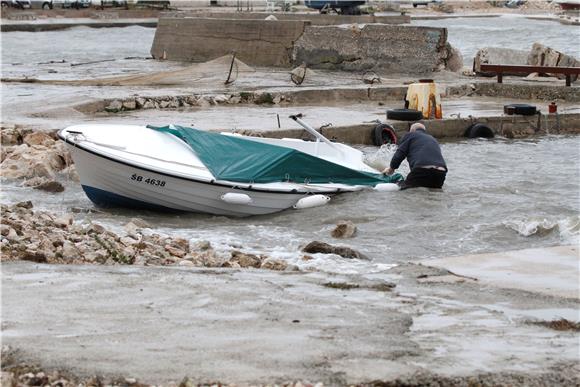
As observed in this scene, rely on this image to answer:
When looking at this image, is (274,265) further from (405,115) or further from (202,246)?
(405,115)

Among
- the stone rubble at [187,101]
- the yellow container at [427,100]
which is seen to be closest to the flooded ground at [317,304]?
the yellow container at [427,100]

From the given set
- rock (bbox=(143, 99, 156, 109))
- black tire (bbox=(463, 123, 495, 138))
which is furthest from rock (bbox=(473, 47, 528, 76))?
rock (bbox=(143, 99, 156, 109))

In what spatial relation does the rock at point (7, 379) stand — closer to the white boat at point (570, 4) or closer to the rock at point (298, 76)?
the rock at point (298, 76)

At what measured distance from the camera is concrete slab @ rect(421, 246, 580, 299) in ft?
31.0

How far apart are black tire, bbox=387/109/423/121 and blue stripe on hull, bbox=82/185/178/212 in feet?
31.2

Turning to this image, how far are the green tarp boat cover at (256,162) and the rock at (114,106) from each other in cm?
982

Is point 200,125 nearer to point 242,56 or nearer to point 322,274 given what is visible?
point 322,274

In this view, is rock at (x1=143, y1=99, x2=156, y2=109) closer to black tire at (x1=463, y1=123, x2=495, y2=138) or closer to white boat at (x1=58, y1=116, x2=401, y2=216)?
black tire at (x1=463, y1=123, x2=495, y2=138)

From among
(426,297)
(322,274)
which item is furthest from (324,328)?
(322,274)

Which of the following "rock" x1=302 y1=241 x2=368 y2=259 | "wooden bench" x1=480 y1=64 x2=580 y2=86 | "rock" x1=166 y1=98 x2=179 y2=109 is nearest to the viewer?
"rock" x1=302 y1=241 x2=368 y2=259

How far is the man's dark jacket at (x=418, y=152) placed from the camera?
16.8 meters

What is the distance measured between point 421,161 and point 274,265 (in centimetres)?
610

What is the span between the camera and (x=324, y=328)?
7570 mm

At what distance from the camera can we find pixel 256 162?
52.0ft
